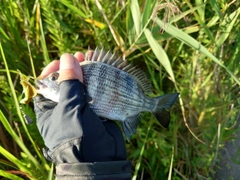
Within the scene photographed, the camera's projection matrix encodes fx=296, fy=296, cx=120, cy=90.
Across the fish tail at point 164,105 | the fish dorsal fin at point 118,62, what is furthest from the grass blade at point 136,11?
the fish tail at point 164,105

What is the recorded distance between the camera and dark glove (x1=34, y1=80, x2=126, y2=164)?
1.25 meters

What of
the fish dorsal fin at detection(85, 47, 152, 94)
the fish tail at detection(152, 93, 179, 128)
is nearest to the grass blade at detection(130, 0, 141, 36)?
the fish dorsal fin at detection(85, 47, 152, 94)

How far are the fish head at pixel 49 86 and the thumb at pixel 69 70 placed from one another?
0.12 ft

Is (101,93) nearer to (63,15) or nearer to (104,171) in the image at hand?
(104,171)

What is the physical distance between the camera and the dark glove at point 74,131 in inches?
49.0

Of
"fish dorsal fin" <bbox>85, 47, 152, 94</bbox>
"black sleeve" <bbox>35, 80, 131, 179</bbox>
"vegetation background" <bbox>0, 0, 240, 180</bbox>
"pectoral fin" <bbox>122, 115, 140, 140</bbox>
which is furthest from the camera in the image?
"vegetation background" <bbox>0, 0, 240, 180</bbox>

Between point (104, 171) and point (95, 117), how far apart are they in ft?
0.78

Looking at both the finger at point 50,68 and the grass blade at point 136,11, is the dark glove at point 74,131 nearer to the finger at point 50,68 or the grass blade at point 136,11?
the finger at point 50,68

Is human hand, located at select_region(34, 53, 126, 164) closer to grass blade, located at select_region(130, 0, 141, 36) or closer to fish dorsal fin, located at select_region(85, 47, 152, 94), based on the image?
fish dorsal fin, located at select_region(85, 47, 152, 94)

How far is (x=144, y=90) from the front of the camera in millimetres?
1560

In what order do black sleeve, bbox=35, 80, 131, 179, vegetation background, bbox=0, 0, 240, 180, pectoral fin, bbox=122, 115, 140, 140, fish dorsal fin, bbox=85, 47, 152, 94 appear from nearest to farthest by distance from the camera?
black sleeve, bbox=35, 80, 131, 179, fish dorsal fin, bbox=85, 47, 152, 94, pectoral fin, bbox=122, 115, 140, 140, vegetation background, bbox=0, 0, 240, 180

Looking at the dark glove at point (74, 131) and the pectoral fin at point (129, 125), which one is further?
the pectoral fin at point (129, 125)

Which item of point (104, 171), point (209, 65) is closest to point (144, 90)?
point (104, 171)

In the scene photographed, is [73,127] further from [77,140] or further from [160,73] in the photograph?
[160,73]
